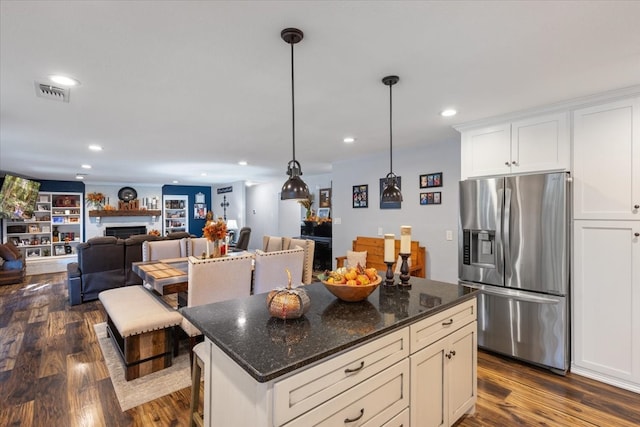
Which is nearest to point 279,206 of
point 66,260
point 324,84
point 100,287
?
point 100,287

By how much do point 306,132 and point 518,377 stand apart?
3.16 meters

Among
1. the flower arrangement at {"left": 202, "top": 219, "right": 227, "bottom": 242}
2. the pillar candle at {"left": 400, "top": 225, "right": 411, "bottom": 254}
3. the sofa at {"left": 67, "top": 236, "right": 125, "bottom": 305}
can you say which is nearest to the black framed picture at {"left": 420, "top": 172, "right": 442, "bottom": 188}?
the pillar candle at {"left": 400, "top": 225, "right": 411, "bottom": 254}

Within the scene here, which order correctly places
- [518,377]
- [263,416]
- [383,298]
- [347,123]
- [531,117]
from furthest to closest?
[347,123]
[531,117]
[518,377]
[383,298]
[263,416]

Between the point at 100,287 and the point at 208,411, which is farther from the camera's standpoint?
the point at 100,287

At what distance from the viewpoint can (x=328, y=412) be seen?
1.22 meters

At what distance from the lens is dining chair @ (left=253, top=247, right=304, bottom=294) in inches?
131

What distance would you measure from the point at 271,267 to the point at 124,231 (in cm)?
836

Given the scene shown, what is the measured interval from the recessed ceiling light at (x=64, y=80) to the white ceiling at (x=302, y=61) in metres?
0.08

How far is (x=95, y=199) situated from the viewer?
29.7 ft

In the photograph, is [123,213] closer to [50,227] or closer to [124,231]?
[124,231]

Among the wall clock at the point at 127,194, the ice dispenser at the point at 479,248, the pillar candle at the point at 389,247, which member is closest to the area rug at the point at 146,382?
the pillar candle at the point at 389,247

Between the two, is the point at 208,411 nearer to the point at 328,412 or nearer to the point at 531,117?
the point at 328,412

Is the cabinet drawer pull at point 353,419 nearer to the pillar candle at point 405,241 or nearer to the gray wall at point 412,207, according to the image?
the pillar candle at point 405,241

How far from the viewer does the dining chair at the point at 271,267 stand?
131 inches
